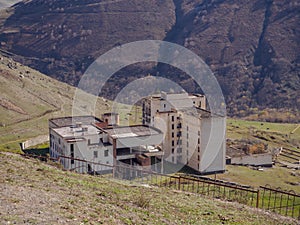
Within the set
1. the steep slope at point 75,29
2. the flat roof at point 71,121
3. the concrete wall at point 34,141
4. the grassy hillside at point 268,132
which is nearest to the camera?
the flat roof at point 71,121

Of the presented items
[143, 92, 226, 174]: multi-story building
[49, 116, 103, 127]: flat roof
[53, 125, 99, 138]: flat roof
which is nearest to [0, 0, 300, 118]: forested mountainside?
[143, 92, 226, 174]: multi-story building

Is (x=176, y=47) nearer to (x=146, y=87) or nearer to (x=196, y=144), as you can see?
(x=146, y=87)

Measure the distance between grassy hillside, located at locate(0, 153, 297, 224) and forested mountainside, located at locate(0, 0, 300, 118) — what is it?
71191mm

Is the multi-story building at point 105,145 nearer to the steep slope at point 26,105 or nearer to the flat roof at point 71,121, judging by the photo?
the flat roof at point 71,121

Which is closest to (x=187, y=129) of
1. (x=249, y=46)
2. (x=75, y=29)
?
(x=249, y=46)

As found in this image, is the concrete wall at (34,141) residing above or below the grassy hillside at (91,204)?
below

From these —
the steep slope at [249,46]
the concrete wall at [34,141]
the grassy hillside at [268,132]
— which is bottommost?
the grassy hillside at [268,132]

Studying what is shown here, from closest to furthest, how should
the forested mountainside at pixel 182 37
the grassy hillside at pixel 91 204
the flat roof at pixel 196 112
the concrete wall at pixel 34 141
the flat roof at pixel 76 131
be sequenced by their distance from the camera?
the grassy hillside at pixel 91 204 < the flat roof at pixel 76 131 < the flat roof at pixel 196 112 < the concrete wall at pixel 34 141 < the forested mountainside at pixel 182 37

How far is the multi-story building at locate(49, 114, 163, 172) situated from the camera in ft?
134

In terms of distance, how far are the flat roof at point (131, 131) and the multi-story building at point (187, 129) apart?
1673 millimetres

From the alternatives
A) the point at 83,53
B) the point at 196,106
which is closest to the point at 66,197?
the point at 196,106

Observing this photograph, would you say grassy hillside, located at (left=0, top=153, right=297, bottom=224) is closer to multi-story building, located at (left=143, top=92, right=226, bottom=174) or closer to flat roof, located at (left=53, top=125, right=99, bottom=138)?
flat roof, located at (left=53, top=125, right=99, bottom=138)

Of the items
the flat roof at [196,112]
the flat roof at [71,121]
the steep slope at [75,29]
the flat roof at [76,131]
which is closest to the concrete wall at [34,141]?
the flat roof at [71,121]

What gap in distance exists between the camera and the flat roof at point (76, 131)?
140 feet
